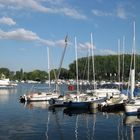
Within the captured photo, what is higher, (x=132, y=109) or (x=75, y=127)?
(x=132, y=109)

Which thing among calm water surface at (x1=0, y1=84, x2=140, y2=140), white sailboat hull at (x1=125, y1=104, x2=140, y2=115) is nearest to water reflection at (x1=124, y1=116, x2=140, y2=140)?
calm water surface at (x1=0, y1=84, x2=140, y2=140)

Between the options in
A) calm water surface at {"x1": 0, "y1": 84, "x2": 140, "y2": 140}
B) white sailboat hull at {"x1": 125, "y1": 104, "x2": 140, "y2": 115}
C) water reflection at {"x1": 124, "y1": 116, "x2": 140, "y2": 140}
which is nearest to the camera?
calm water surface at {"x1": 0, "y1": 84, "x2": 140, "y2": 140}

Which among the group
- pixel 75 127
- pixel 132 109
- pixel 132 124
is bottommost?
pixel 75 127

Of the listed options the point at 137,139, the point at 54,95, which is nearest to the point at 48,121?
the point at 137,139

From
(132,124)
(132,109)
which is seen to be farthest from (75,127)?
(132,109)

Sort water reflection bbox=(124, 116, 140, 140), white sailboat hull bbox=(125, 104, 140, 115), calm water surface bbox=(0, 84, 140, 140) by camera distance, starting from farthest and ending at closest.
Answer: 1. white sailboat hull bbox=(125, 104, 140, 115)
2. water reflection bbox=(124, 116, 140, 140)
3. calm water surface bbox=(0, 84, 140, 140)

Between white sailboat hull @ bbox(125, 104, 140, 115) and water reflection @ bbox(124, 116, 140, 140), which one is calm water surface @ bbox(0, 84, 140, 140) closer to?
water reflection @ bbox(124, 116, 140, 140)

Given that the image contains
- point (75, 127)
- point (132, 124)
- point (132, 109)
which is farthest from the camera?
point (132, 109)

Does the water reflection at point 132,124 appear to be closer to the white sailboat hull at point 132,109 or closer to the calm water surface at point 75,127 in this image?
the calm water surface at point 75,127

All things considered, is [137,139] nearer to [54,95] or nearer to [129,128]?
[129,128]

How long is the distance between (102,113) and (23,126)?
595 inches

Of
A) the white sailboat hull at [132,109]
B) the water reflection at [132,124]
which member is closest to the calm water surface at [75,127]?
the water reflection at [132,124]

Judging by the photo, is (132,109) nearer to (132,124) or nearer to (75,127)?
(132,124)

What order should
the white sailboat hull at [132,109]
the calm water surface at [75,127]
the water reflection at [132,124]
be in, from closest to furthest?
the calm water surface at [75,127] → the water reflection at [132,124] → the white sailboat hull at [132,109]
